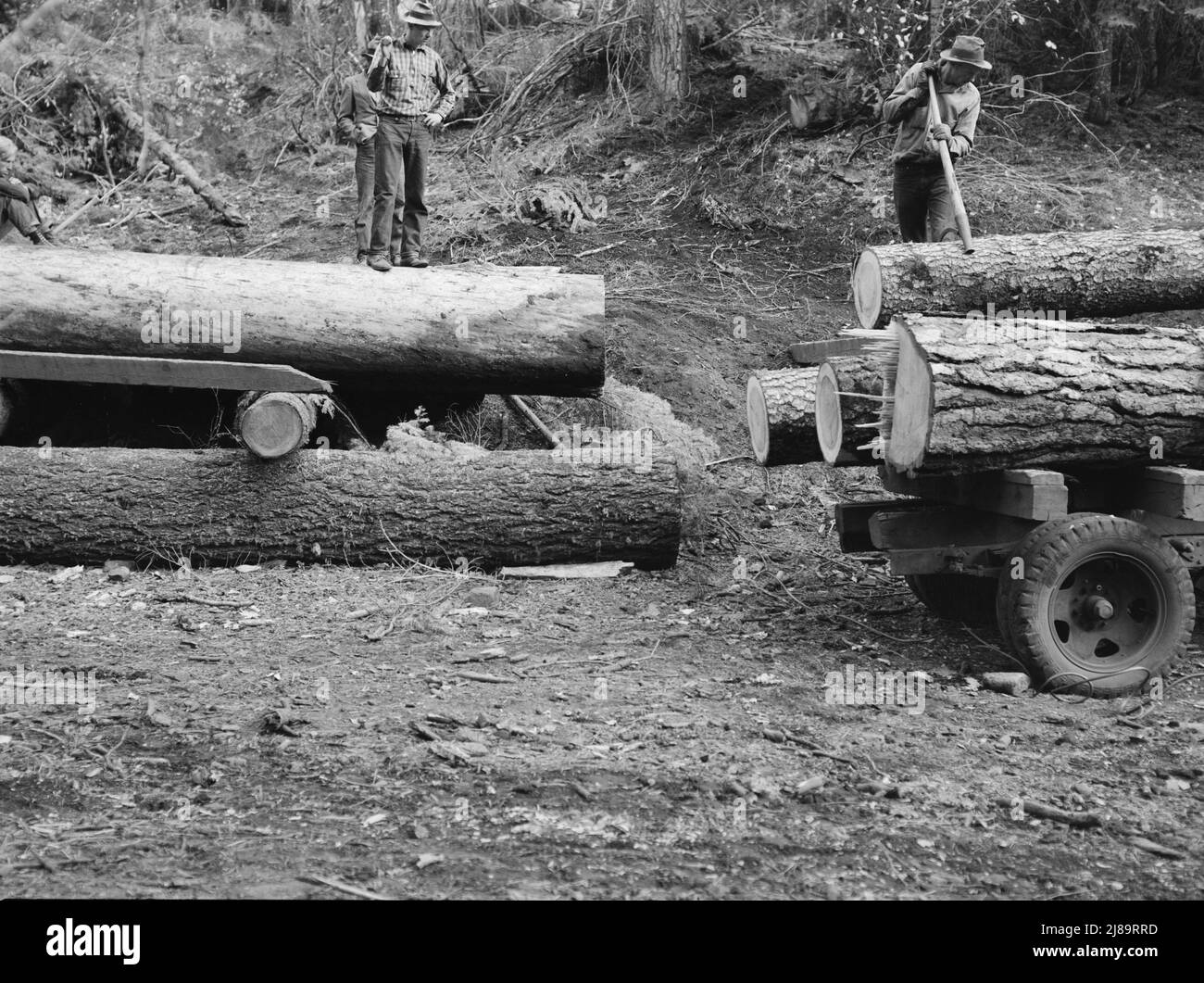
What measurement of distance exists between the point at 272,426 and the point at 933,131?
15.9 ft

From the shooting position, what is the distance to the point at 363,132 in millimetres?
8977

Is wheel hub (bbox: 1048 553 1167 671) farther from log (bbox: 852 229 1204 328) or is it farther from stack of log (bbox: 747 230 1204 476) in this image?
log (bbox: 852 229 1204 328)

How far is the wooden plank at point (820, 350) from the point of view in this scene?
7418 mm

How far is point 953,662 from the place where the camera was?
6.20 metres

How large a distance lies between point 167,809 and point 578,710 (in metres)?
1.76

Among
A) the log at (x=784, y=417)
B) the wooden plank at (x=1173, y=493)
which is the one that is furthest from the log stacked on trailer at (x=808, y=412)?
the wooden plank at (x=1173, y=493)

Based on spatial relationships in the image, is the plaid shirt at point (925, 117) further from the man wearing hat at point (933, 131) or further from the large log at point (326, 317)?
the large log at point (326, 317)

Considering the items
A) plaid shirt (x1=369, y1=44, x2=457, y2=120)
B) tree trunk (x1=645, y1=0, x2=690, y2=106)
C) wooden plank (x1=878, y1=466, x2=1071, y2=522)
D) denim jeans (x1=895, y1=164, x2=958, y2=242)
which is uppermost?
tree trunk (x1=645, y1=0, x2=690, y2=106)

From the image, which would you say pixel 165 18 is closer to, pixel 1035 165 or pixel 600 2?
pixel 600 2

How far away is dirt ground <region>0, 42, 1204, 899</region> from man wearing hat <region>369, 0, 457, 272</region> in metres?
2.59

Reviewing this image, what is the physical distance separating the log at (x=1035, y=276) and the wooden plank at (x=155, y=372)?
11.5ft

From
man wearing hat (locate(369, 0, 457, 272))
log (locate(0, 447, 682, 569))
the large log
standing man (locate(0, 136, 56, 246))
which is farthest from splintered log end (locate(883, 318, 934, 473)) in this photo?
standing man (locate(0, 136, 56, 246))

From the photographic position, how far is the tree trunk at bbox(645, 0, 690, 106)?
43.2 ft
